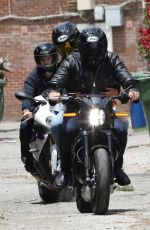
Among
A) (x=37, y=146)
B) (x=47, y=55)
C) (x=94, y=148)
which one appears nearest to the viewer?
(x=94, y=148)

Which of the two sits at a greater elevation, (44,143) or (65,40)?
(65,40)

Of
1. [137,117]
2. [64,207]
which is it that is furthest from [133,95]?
[137,117]

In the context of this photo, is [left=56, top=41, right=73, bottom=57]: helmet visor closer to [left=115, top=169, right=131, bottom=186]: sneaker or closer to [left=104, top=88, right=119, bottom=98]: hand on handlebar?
[left=104, top=88, right=119, bottom=98]: hand on handlebar

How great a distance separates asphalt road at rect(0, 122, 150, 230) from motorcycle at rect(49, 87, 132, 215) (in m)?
0.21

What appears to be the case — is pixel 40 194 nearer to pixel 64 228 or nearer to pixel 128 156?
pixel 64 228

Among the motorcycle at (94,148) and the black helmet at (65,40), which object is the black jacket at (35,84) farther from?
the motorcycle at (94,148)

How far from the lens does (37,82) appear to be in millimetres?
11094

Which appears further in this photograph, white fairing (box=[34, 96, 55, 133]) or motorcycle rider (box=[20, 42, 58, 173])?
motorcycle rider (box=[20, 42, 58, 173])

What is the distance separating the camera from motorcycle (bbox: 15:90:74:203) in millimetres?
10125

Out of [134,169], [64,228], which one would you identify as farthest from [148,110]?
[64,228]

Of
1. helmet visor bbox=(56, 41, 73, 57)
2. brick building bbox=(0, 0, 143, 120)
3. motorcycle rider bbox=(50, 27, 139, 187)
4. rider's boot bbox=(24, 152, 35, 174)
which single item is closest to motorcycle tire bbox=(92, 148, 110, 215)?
motorcycle rider bbox=(50, 27, 139, 187)

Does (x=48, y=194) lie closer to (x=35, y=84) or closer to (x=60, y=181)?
(x=35, y=84)

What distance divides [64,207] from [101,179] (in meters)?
1.52

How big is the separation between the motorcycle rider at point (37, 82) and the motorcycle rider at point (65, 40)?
254 millimetres
